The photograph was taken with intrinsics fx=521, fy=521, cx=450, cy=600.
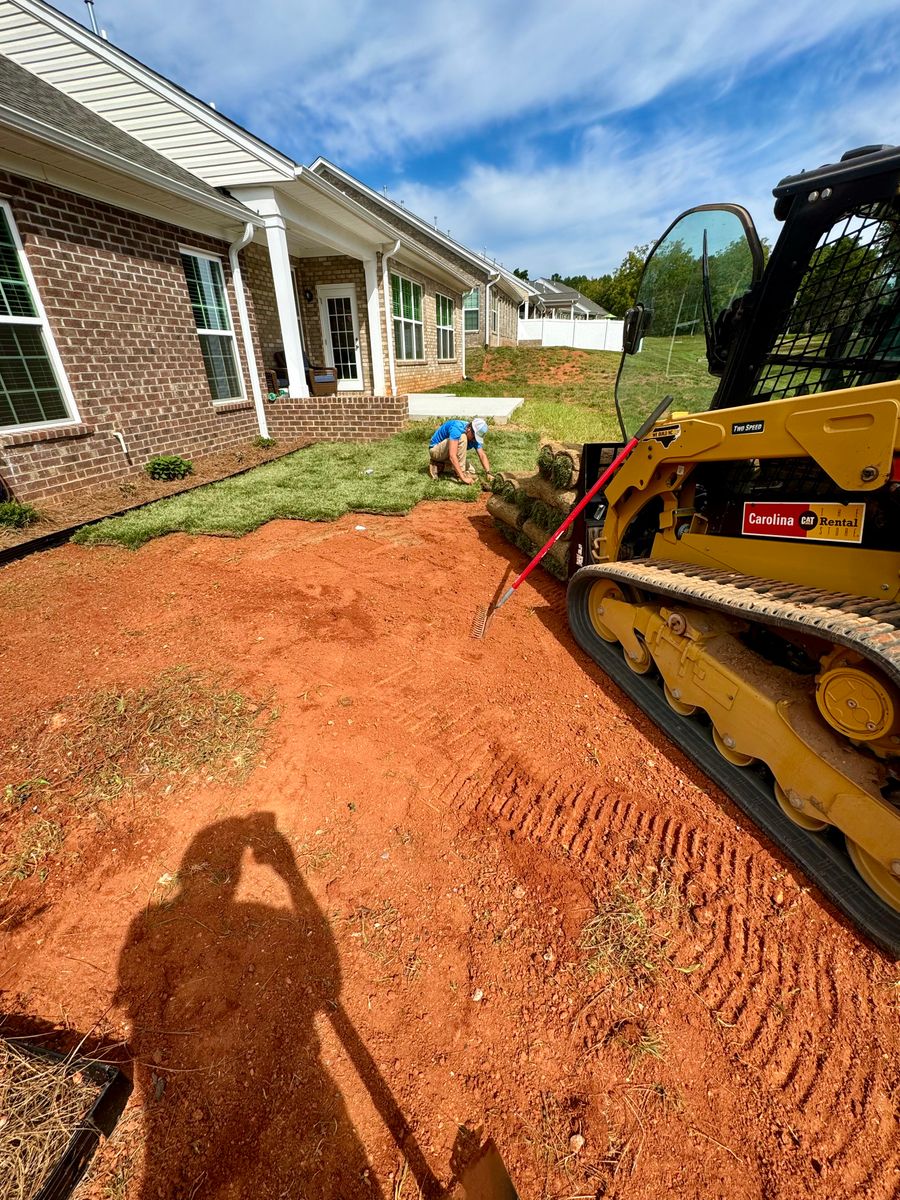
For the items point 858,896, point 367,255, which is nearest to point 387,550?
point 858,896

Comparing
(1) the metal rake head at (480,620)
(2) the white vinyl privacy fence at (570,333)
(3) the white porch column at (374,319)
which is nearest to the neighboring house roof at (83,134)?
(3) the white porch column at (374,319)

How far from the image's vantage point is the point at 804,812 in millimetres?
2242

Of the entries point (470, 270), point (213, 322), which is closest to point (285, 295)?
point (213, 322)

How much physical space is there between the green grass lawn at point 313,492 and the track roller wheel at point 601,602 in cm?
375

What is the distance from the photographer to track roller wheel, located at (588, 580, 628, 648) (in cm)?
364

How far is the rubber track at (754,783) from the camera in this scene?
205 centimetres

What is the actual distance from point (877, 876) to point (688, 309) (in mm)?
2859

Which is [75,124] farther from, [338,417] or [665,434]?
[665,434]

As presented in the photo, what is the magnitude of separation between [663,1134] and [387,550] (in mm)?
4934

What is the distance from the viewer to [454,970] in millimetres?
1927

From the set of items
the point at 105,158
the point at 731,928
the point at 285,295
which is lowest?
the point at 731,928

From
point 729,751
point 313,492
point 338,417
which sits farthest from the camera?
point 338,417

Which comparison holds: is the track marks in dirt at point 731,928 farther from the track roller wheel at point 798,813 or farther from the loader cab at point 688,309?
the loader cab at point 688,309

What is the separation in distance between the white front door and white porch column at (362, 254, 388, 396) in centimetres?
52
